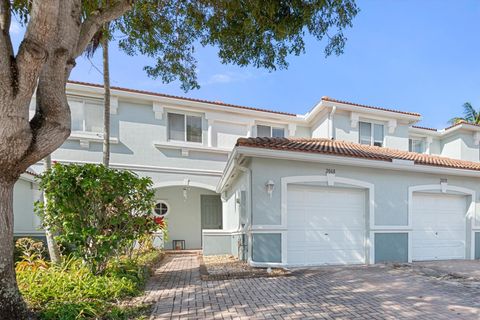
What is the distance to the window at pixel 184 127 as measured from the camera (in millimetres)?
13789

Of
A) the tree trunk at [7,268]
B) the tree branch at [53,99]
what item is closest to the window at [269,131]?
the tree branch at [53,99]

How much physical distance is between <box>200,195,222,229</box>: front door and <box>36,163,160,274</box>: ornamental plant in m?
8.94

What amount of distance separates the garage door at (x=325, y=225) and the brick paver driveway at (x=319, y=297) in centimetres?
100

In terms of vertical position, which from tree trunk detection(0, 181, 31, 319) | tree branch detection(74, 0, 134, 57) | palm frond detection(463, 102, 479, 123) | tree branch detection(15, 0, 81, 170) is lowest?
tree trunk detection(0, 181, 31, 319)

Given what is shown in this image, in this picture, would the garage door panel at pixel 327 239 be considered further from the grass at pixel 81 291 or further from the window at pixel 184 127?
the window at pixel 184 127

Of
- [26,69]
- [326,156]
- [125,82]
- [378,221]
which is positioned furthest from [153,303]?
[125,82]

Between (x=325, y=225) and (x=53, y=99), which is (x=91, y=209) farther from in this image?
(x=325, y=225)

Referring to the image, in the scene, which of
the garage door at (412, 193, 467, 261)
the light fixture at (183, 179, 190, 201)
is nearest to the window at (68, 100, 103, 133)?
the light fixture at (183, 179, 190, 201)

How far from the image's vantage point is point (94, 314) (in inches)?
→ 171

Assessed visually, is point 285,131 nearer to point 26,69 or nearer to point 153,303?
point 153,303

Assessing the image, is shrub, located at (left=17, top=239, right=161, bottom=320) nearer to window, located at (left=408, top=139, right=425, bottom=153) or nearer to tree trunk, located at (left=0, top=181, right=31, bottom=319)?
tree trunk, located at (left=0, top=181, right=31, bottom=319)

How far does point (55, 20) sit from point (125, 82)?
30.3 feet

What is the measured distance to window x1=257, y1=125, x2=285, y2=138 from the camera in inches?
592

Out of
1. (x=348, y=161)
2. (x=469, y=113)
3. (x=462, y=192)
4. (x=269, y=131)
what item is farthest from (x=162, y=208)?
(x=469, y=113)
